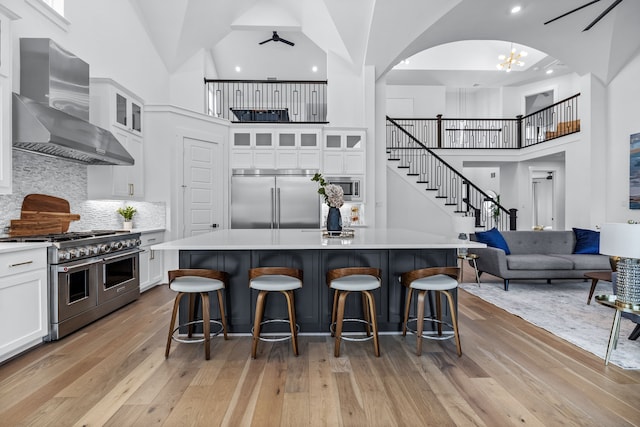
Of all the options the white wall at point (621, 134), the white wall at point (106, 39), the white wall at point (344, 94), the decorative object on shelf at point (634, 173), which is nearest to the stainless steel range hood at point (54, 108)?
the white wall at point (106, 39)

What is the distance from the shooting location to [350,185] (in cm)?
666

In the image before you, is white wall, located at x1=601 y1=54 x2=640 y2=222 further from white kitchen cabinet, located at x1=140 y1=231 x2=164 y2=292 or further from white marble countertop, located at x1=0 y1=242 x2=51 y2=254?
white marble countertop, located at x1=0 y1=242 x2=51 y2=254

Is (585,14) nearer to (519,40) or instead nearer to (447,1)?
(519,40)

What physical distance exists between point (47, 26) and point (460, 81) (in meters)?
11.1

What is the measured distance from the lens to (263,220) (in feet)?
21.6

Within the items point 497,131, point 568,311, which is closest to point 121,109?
point 568,311

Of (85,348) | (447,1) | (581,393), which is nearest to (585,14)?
(447,1)

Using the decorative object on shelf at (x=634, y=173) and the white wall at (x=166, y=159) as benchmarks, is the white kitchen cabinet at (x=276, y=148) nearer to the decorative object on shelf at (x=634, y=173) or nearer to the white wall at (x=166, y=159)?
the white wall at (x=166, y=159)

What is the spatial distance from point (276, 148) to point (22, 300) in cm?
464

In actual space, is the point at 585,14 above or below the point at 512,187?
above

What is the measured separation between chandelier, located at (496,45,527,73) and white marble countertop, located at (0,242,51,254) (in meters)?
10.9

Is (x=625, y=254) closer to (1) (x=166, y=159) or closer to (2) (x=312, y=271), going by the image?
(2) (x=312, y=271)

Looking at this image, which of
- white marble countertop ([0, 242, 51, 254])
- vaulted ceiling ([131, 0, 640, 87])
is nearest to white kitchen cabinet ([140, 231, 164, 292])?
white marble countertop ([0, 242, 51, 254])

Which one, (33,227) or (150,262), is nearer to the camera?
(33,227)
